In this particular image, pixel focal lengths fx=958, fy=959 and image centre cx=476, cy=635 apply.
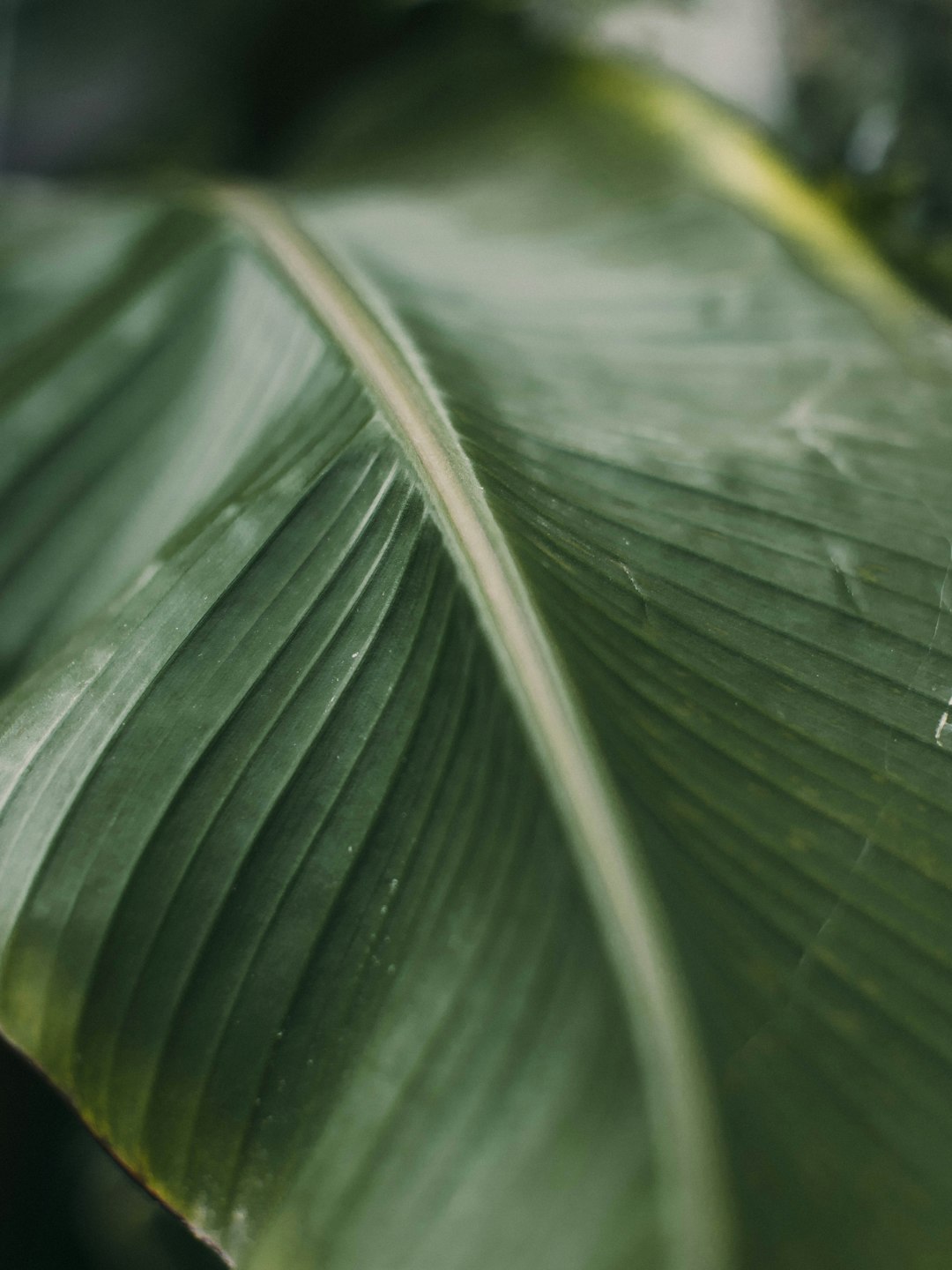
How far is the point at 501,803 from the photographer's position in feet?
1.21

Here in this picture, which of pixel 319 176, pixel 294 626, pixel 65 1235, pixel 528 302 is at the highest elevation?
pixel 319 176

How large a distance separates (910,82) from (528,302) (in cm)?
65

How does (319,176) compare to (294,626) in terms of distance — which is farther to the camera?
(319,176)

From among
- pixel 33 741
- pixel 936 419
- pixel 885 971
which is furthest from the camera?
pixel 936 419

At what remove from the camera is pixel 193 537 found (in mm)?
482

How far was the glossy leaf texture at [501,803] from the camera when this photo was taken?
31 cm

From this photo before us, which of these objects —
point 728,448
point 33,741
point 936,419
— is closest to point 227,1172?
point 33,741

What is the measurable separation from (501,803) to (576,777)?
3cm

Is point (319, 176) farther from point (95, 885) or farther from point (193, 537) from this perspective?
point (95, 885)

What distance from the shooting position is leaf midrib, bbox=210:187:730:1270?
0.29m

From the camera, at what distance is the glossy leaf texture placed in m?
0.31

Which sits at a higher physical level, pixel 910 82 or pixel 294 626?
pixel 910 82

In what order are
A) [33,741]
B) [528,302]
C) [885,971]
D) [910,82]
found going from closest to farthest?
[885,971]
[33,741]
[528,302]
[910,82]

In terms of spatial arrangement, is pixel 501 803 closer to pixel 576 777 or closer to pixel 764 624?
pixel 576 777
